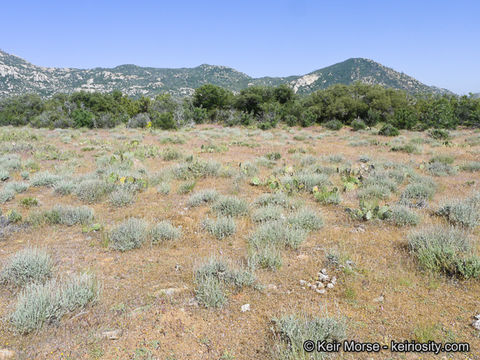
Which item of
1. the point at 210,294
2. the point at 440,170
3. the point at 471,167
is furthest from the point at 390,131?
the point at 210,294

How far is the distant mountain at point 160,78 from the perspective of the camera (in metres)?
71.5

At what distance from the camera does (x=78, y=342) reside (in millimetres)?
2480

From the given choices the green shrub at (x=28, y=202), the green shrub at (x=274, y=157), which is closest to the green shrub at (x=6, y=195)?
the green shrub at (x=28, y=202)

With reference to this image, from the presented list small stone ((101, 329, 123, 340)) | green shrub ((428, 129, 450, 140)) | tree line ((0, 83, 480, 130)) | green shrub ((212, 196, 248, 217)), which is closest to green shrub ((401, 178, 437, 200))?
green shrub ((212, 196, 248, 217))

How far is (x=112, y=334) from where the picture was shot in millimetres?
2559

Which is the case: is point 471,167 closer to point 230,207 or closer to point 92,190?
point 230,207

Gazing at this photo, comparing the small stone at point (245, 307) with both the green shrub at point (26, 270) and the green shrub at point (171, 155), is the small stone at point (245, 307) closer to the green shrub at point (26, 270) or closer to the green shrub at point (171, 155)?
the green shrub at point (26, 270)

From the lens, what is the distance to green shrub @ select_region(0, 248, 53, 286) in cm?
333

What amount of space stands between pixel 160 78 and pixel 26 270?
321 ft

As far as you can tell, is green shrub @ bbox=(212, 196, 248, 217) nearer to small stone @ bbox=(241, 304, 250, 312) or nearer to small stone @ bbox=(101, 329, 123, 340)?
small stone @ bbox=(241, 304, 250, 312)

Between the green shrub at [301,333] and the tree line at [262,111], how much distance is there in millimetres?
22284

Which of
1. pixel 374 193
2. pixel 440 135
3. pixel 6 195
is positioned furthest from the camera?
pixel 440 135

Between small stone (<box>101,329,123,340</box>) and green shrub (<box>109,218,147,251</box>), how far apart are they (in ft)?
5.65

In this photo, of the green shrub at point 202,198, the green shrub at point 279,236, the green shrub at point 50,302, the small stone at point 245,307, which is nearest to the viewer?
the green shrub at point 50,302
